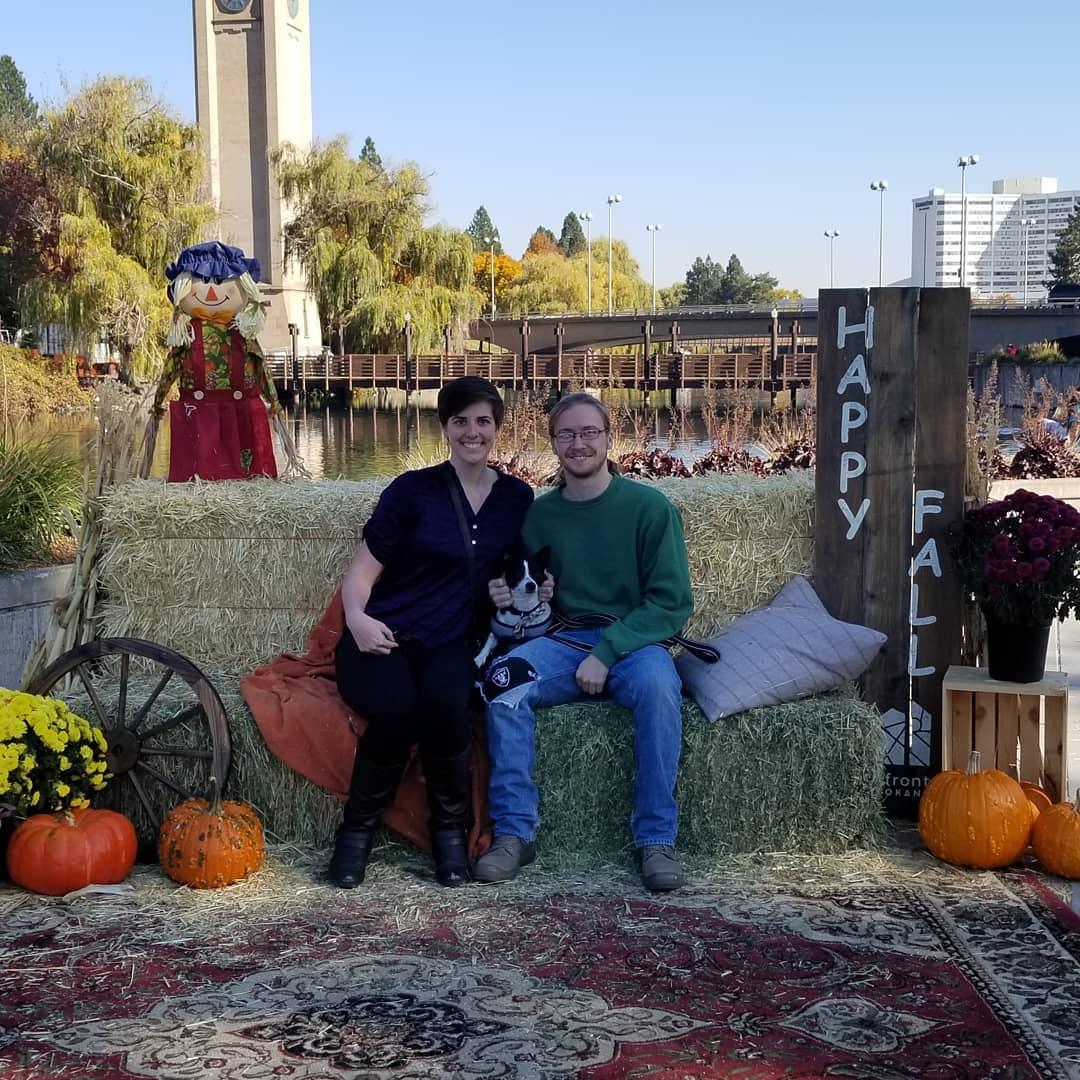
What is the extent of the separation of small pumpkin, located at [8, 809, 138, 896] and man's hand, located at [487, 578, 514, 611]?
1.25 meters

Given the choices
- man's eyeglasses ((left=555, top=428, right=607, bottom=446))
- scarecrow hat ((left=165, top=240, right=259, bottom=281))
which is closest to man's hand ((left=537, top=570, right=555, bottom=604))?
man's eyeglasses ((left=555, top=428, right=607, bottom=446))

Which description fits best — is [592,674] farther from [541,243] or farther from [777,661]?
[541,243]

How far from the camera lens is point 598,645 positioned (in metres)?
3.79

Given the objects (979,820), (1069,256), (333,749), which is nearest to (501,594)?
(333,749)

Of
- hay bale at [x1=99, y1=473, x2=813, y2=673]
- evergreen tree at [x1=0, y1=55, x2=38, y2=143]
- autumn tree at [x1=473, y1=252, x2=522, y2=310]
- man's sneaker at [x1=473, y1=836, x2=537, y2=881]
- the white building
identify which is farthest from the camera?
the white building

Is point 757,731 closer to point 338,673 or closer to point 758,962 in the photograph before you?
point 758,962

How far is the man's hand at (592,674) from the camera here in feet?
12.2

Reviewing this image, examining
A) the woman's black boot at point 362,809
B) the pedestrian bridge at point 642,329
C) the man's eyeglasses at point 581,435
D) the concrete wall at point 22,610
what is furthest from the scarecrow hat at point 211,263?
the pedestrian bridge at point 642,329

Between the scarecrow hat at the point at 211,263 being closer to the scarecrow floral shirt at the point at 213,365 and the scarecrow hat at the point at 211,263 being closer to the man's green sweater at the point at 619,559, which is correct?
the scarecrow floral shirt at the point at 213,365

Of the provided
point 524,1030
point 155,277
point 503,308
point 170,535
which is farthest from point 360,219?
point 503,308

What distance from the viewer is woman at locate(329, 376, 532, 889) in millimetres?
3643

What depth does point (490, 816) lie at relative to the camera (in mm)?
3818

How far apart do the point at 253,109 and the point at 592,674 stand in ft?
145

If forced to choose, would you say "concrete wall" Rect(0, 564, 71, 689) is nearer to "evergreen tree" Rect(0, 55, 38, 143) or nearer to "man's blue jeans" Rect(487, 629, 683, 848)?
"man's blue jeans" Rect(487, 629, 683, 848)
